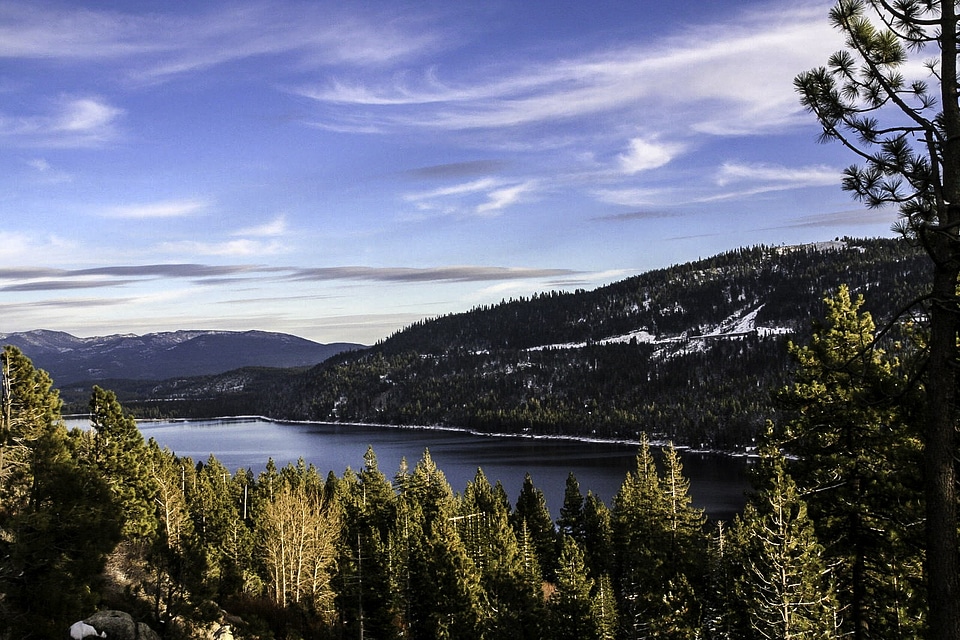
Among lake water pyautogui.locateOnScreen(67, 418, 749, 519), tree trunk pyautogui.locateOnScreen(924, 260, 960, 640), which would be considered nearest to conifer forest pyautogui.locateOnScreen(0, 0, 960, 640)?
tree trunk pyautogui.locateOnScreen(924, 260, 960, 640)

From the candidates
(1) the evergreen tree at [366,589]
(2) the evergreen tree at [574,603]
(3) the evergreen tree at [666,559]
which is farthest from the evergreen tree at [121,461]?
(3) the evergreen tree at [666,559]

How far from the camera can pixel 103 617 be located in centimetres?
2381

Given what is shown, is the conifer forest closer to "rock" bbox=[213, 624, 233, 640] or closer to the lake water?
"rock" bbox=[213, 624, 233, 640]

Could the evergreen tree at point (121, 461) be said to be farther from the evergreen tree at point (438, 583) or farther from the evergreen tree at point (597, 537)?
the evergreen tree at point (597, 537)

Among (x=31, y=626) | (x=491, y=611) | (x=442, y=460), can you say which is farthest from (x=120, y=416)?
(x=442, y=460)

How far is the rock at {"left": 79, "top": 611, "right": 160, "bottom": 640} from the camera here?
23244 millimetres

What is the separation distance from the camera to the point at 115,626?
23844 mm

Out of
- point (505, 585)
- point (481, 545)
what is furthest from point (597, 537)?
point (505, 585)

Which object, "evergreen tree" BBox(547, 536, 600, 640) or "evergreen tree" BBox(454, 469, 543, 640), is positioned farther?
"evergreen tree" BBox(454, 469, 543, 640)

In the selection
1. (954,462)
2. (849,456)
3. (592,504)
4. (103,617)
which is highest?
(954,462)

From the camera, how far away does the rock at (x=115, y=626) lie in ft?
76.3

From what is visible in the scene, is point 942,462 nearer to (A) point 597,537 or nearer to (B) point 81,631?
(B) point 81,631

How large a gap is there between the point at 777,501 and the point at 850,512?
277 centimetres

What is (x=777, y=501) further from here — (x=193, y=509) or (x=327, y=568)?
(x=193, y=509)
